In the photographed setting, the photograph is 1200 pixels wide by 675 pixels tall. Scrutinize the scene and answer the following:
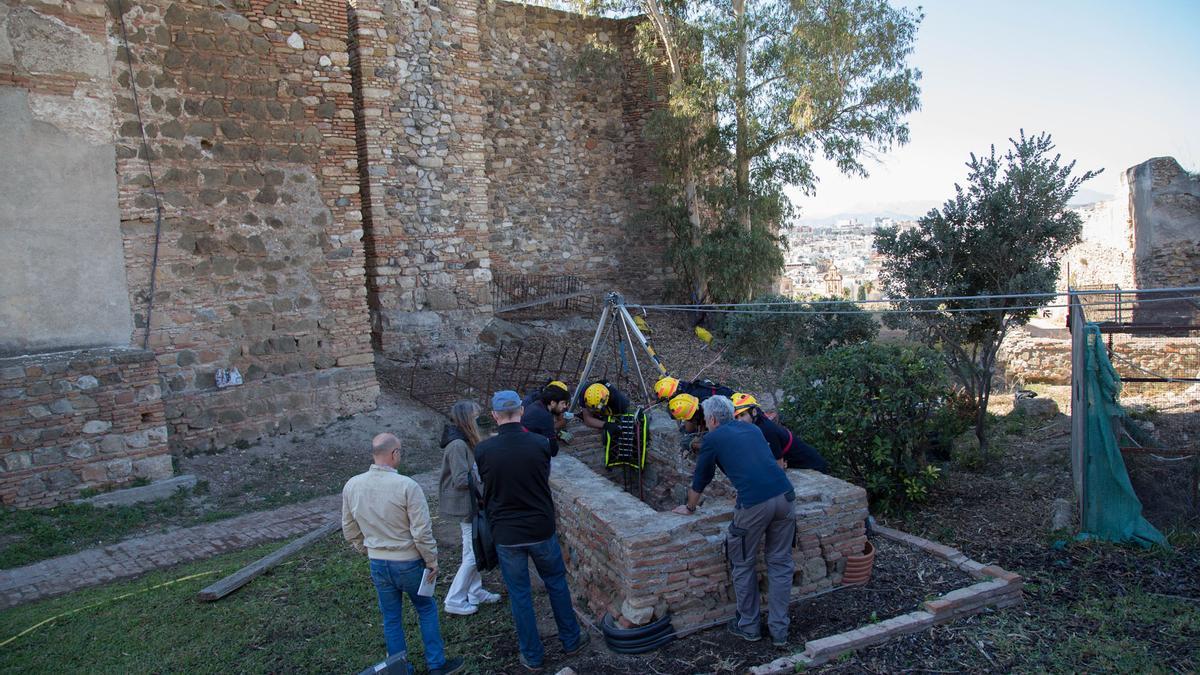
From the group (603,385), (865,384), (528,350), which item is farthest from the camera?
(528,350)

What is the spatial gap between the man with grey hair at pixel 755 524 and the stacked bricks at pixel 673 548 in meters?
0.22

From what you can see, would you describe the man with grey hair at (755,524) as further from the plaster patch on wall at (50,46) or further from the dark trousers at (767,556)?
the plaster patch on wall at (50,46)

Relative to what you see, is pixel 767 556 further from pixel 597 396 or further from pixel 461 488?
pixel 597 396

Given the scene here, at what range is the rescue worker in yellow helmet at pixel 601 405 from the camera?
23.4ft

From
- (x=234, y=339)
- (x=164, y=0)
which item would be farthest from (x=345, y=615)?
(x=164, y=0)

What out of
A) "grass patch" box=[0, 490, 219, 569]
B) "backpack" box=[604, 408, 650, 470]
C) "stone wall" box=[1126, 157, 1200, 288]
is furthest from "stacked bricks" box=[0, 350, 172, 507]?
"stone wall" box=[1126, 157, 1200, 288]

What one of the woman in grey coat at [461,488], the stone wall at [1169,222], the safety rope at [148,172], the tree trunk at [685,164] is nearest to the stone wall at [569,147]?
the tree trunk at [685,164]

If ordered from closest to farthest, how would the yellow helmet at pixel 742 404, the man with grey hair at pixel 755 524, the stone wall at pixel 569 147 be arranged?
1. the man with grey hair at pixel 755 524
2. the yellow helmet at pixel 742 404
3. the stone wall at pixel 569 147

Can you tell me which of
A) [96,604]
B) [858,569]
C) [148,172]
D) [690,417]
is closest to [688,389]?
[690,417]

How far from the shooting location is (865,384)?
6.65 metres

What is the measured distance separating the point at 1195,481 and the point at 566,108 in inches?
513

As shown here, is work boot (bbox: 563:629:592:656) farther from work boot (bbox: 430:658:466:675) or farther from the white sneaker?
the white sneaker

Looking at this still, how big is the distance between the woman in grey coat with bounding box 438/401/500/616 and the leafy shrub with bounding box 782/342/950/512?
10.4 ft

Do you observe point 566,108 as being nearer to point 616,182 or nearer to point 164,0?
point 616,182
